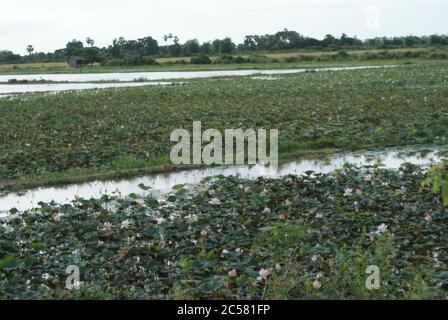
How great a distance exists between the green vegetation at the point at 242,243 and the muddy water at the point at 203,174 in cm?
126

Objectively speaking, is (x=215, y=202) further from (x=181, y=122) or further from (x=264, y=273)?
(x=181, y=122)

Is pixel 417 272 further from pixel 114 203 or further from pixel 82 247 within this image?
pixel 114 203

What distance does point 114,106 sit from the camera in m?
20.2

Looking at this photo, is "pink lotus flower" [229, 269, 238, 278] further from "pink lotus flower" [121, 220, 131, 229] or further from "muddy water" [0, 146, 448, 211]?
"muddy water" [0, 146, 448, 211]

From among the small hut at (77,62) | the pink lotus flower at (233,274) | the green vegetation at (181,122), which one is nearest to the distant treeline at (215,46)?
the small hut at (77,62)

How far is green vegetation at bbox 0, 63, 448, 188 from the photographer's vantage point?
11969 millimetres

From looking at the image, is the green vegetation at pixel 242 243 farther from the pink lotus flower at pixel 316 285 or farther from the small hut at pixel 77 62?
the small hut at pixel 77 62

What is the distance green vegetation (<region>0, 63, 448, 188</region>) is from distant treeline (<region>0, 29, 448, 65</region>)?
179ft

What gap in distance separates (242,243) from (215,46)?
3359 inches

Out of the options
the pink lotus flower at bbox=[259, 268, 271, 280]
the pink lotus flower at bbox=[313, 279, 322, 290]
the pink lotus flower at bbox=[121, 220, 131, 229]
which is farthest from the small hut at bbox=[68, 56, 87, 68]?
the pink lotus flower at bbox=[313, 279, 322, 290]

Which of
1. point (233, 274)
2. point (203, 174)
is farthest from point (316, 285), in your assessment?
point (203, 174)

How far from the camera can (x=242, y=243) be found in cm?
626
